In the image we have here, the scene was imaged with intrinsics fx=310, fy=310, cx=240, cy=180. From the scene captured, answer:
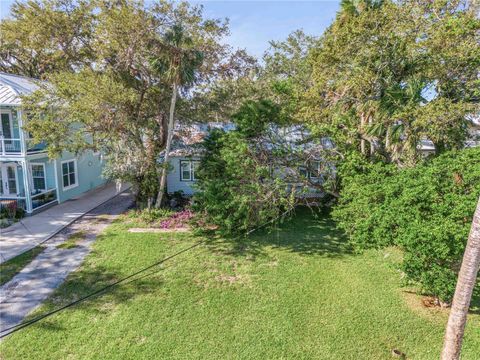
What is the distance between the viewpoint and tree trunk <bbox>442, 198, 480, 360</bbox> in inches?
191

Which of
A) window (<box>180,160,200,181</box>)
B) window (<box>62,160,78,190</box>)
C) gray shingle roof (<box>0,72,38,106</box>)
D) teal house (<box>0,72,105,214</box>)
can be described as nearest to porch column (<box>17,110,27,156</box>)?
teal house (<box>0,72,105,214</box>)

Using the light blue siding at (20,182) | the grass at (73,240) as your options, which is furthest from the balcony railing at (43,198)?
the grass at (73,240)

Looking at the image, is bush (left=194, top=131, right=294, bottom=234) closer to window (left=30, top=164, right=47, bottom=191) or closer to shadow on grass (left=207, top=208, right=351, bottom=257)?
shadow on grass (left=207, top=208, right=351, bottom=257)

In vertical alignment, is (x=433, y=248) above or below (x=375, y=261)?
above

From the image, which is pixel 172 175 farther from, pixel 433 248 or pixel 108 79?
pixel 433 248

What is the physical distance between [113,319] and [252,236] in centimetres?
702

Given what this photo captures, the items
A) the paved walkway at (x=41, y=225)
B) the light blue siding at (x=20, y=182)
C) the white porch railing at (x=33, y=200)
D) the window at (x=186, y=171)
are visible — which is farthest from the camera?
the window at (x=186, y=171)

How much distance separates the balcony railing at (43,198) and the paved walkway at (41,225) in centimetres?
48

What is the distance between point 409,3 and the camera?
1029 cm

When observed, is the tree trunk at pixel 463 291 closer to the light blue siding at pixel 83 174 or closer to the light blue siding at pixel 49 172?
the light blue siding at pixel 83 174

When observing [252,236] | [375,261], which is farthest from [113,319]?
[375,261]

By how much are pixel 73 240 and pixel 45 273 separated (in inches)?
114

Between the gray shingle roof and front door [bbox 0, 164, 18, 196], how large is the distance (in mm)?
3924

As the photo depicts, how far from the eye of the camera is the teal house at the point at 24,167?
1562cm
